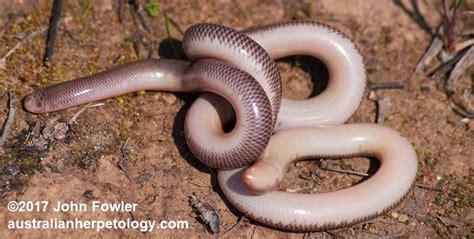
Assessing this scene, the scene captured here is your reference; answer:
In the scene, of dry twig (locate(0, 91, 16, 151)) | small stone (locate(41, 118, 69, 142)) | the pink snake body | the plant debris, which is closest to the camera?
the pink snake body

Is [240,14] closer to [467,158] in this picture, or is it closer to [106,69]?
[106,69]

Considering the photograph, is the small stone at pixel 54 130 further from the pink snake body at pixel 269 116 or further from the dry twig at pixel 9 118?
the dry twig at pixel 9 118

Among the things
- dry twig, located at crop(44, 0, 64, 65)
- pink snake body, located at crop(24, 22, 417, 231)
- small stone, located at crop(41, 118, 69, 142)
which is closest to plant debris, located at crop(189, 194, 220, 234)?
pink snake body, located at crop(24, 22, 417, 231)

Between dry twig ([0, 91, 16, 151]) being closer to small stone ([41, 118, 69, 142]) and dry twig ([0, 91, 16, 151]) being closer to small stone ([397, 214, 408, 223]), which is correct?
small stone ([41, 118, 69, 142])

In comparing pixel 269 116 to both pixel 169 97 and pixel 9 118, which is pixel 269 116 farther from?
pixel 9 118

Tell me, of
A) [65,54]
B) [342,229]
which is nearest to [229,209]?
[342,229]
